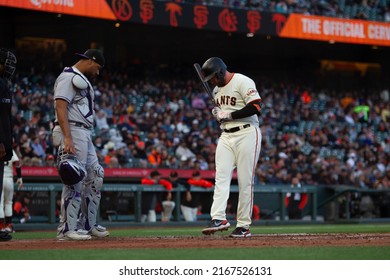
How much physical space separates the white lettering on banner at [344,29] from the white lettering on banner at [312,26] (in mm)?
274

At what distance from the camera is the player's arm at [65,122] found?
9227 mm

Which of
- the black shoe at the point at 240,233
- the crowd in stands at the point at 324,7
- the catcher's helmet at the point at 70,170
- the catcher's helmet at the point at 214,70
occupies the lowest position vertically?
the black shoe at the point at 240,233

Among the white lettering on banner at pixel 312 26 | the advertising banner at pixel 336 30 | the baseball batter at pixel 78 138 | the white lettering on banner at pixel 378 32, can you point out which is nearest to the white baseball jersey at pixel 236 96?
the baseball batter at pixel 78 138

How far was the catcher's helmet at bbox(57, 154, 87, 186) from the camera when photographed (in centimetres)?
914

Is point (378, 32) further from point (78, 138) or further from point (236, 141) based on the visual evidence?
point (78, 138)

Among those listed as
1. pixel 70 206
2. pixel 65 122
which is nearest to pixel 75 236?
pixel 70 206

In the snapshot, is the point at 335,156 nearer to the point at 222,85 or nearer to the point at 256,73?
the point at 256,73

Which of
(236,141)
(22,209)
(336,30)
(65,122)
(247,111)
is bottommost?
(22,209)

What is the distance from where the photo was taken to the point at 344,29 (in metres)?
30.0

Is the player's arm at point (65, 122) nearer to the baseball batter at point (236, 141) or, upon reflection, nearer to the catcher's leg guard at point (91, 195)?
the catcher's leg guard at point (91, 195)

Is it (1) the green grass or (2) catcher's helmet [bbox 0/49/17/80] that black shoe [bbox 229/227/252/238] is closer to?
(1) the green grass

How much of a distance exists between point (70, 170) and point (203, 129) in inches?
648

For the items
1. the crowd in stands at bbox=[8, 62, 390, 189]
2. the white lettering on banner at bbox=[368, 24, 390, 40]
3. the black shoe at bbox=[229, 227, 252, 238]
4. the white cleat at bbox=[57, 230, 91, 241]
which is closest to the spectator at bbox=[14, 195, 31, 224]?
the crowd in stands at bbox=[8, 62, 390, 189]

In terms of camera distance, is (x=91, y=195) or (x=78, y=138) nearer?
(x=78, y=138)
